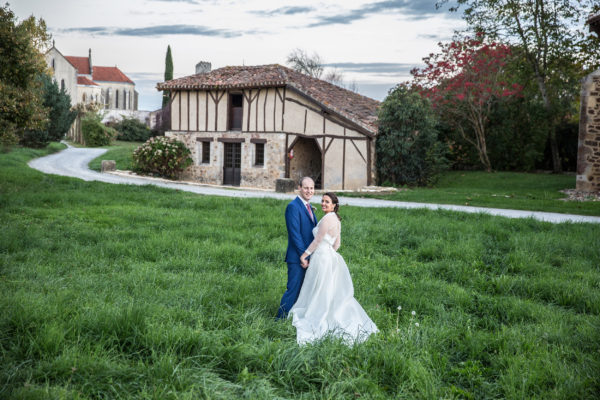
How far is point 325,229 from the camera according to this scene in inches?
179

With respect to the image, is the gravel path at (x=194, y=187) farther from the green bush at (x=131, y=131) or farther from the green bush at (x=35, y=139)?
the green bush at (x=131, y=131)

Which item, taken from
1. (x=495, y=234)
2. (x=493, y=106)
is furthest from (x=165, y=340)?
(x=493, y=106)

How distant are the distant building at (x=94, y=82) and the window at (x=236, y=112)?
4582cm

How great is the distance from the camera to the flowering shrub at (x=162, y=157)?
22250 millimetres

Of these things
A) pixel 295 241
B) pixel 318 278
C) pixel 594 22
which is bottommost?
pixel 318 278

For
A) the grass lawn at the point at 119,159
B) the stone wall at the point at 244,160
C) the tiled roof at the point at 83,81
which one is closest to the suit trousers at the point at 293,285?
the stone wall at the point at 244,160

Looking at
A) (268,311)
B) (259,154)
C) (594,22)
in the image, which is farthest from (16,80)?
(594,22)

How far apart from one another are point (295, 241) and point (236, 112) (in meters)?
18.5

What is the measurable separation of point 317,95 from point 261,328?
673 inches

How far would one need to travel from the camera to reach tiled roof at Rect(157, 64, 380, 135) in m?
20.1

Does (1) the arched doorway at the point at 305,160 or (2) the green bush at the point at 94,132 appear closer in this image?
(1) the arched doorway at the point at 305,160

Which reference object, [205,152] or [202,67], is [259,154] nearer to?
[205,152]

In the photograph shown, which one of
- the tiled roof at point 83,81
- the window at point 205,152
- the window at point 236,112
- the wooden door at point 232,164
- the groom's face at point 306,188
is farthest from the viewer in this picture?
the tiled roof at point 83,81

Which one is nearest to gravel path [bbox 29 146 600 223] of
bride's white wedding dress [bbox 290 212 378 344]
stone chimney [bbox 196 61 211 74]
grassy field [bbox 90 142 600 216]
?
grassy field [bbox 90 142 600 216]
